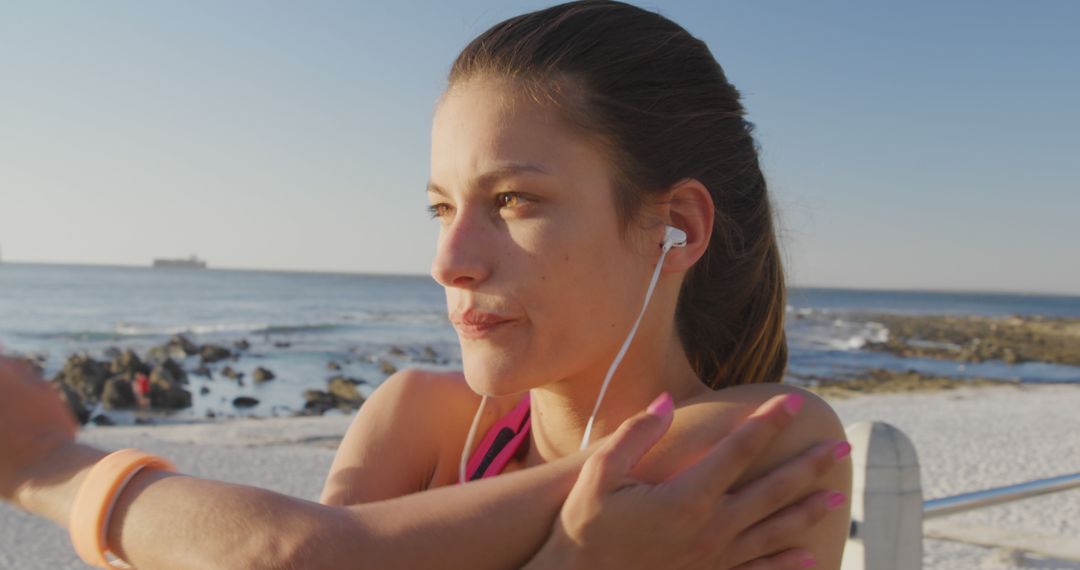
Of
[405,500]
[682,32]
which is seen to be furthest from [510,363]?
[682,32]

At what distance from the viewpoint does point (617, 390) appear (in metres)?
1.57

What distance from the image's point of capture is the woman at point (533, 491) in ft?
3.68

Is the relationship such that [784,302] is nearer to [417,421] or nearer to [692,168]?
[692,168]

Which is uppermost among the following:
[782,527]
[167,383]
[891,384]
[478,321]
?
[478,321]

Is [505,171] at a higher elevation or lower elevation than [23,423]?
higher

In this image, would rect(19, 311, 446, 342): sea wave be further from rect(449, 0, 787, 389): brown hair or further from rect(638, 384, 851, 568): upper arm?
rect(638, 384, 851, 568): upper arm

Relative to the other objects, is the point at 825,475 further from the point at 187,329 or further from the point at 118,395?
the point at 187,329

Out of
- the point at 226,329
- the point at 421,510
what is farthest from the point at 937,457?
the point at 226,329

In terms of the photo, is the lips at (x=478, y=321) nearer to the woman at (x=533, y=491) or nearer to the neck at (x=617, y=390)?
the woman at (x=533, y=491)

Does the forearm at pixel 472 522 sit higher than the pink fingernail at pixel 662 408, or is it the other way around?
the pink fingernail at pixel 662 408

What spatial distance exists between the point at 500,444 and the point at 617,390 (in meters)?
0.32

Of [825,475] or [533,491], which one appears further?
[825,475]

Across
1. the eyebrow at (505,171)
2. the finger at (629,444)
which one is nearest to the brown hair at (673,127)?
the eyebrow at (505,171)

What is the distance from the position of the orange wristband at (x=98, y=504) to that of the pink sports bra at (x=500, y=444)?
0.72 meters
